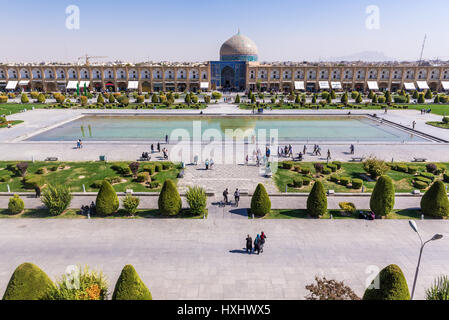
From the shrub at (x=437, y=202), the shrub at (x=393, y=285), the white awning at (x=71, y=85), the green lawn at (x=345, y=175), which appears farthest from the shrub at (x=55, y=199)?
the white awning at (x=71, y=85)

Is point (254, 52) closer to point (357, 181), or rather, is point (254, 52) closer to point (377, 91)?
point (377, 91)

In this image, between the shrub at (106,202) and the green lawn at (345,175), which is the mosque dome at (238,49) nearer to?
the green lawn at (345,175)

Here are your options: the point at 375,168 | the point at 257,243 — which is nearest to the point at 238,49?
the point at 375,168

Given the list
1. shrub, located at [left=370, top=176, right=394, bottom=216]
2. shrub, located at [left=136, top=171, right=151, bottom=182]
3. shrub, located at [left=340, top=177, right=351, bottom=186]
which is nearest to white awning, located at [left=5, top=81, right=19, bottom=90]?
shrub, located at [left=136, top=171, right=151, bottom=182]

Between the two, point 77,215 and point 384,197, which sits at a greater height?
point 384,197

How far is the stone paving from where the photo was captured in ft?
34.6

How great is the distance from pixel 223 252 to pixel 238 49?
70055mm

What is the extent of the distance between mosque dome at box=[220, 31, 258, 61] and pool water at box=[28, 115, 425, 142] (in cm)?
3742

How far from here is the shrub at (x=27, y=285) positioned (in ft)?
24.5

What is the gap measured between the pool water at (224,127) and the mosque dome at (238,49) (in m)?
37.4

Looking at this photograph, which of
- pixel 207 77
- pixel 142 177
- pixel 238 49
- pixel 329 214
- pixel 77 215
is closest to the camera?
pixel 77 215

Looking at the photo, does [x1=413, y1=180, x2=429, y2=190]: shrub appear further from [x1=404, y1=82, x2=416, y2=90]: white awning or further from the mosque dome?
the mosque dome

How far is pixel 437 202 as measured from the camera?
48.3 ft

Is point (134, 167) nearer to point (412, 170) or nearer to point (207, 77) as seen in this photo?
point (412, 170)
